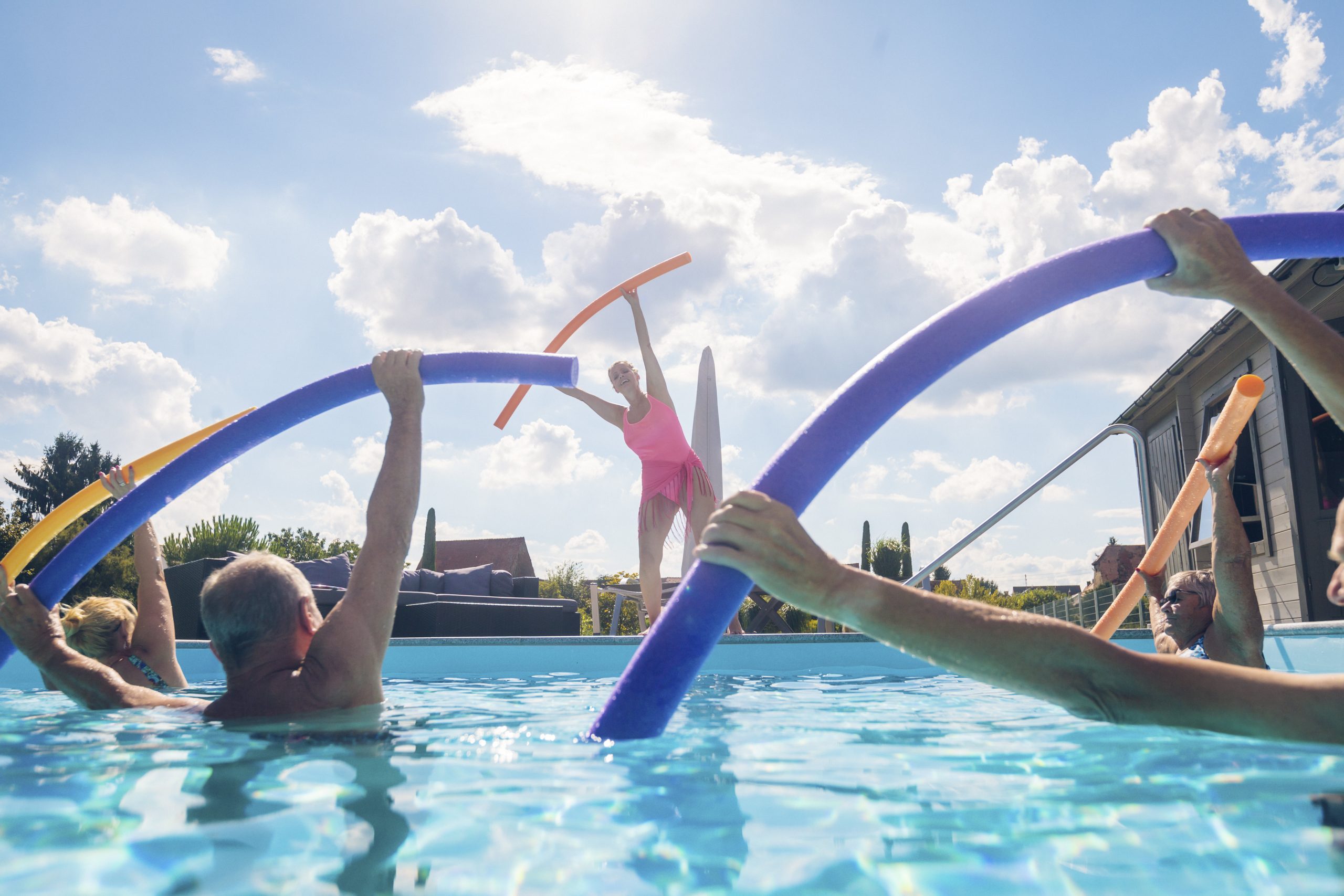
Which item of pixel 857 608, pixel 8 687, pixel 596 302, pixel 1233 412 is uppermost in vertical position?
pixel 596 302

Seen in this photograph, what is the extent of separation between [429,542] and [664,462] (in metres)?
30.4

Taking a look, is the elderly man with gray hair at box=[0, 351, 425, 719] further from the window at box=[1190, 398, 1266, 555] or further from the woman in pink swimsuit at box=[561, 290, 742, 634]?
the window at box=[1190, 398, 1266, 555]

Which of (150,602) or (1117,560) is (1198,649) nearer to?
(150,602)

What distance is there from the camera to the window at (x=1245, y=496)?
10.8m

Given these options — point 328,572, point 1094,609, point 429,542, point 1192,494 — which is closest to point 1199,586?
point 1192,494

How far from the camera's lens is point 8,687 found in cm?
650

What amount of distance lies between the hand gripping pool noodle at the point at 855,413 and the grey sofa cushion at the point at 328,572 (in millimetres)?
9404

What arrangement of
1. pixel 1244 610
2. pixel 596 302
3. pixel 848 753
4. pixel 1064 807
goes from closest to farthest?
pixel 1064 807 < pixel 848 753 < pixel 1244 610 < pixel 596 302

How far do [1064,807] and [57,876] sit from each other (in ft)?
6.10

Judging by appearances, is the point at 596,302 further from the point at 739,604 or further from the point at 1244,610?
the point at 739,604

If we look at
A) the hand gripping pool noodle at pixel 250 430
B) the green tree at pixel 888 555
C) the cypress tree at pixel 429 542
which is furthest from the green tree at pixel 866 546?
the hand gripping pool noodle at pixel 250 430

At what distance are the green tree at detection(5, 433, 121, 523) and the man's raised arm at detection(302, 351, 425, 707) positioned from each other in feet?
168

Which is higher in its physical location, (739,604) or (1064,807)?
(739,604)

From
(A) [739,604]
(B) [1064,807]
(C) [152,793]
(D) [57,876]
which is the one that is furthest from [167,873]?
(B) [1064,807]
